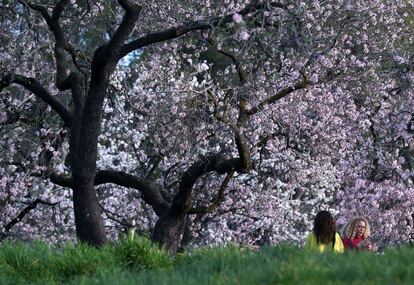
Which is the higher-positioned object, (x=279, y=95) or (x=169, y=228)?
(x=279, y=95)

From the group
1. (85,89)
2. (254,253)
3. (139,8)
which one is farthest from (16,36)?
(254,253)

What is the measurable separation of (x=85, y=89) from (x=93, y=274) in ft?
21.4

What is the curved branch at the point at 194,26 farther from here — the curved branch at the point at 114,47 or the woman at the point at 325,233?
the woman at the point at 325,233

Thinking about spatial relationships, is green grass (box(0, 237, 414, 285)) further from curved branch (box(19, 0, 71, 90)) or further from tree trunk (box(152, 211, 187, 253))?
curved branch (box(19, 0, 71, 90))

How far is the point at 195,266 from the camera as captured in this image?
817 cm

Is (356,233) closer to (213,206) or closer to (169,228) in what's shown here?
(169,228)

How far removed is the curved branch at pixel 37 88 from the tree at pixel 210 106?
1.1 inches

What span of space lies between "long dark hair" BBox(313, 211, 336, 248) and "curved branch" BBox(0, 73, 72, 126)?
17.4ft

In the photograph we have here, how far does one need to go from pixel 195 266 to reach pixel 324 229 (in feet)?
6.22

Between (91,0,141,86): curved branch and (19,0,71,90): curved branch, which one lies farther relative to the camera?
(19,0,71,90): curved branch

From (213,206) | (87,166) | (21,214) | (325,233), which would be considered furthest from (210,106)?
(325,233)

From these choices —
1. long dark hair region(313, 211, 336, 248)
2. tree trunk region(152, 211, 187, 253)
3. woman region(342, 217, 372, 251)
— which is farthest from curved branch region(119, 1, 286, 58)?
long dark hair region(313, 211, 336, 248)

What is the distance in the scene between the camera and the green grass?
6.64 metres

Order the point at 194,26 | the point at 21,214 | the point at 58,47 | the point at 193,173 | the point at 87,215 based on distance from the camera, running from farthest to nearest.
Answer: the point at 21,214, the point at 58,47, the point at 193,173, the point at 87,215, the point at 194,26
